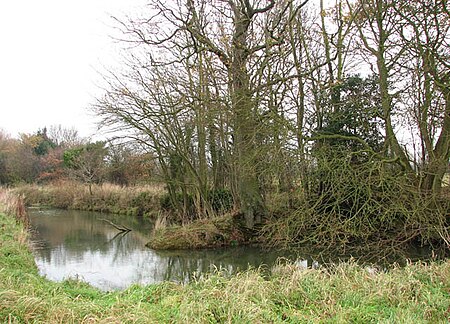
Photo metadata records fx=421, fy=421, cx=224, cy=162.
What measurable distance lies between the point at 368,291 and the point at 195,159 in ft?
40.3

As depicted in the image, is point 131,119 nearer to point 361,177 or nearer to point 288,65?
point 288,65

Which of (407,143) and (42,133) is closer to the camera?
(407,143)

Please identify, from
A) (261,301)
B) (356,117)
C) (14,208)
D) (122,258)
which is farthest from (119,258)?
(261,301)

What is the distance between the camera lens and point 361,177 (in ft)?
34.1

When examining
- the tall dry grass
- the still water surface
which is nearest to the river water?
the still water surface

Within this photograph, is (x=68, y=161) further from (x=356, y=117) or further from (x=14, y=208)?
(x=356, y=117)

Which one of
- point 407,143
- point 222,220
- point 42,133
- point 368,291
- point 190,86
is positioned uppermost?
point 42,133

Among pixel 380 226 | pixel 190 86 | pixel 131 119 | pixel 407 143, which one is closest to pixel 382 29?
pixel 407 143

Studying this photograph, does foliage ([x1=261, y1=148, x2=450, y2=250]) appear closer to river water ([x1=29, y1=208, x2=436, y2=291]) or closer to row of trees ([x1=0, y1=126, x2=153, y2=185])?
river water ([x1=29, y1=208, x2=436, y2=291])

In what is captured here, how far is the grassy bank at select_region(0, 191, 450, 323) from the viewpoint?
4.16m

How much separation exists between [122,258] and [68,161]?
20.2 meters

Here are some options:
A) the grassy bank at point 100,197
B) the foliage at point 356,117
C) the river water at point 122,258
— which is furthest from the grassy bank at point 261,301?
the grassy bank at point 100,197

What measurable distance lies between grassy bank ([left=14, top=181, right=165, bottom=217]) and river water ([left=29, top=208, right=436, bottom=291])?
4.16 metres

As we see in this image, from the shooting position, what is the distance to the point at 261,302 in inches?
185
